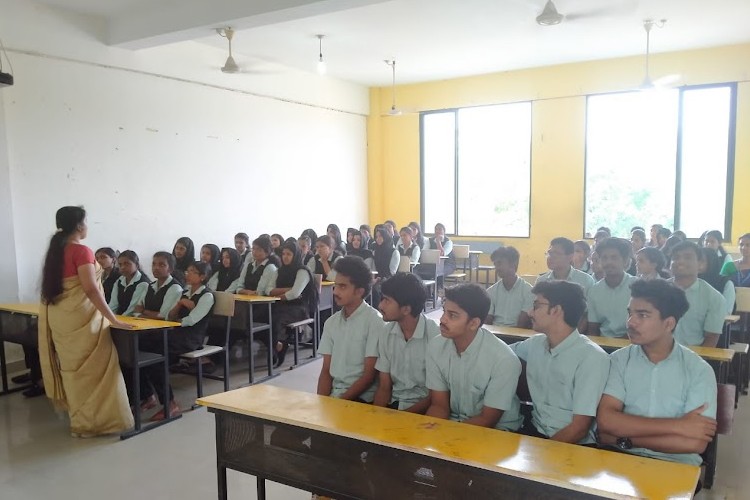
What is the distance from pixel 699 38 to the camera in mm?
7242

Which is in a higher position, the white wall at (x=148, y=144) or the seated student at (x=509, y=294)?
the white wall at (x=148, y=144)

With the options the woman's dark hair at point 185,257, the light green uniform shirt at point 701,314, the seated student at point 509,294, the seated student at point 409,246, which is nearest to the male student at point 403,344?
the seated student at point 509,294

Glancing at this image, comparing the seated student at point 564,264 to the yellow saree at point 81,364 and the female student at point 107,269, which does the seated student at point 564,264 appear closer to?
the yellow saree at point 81,364

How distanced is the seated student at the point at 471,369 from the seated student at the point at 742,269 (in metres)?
3.53

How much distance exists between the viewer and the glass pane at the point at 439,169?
32.6ft

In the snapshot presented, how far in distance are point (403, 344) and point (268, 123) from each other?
6.12 metres

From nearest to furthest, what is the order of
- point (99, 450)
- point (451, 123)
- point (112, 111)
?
1. point (99, 450)
2. point (112, 111)
3. point (451, 123)

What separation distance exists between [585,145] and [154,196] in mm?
6230

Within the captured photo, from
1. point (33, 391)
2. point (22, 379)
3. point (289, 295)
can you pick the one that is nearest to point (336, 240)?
point (289, 295)

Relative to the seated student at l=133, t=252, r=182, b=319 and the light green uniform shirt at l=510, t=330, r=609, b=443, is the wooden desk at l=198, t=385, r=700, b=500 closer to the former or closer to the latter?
the light green uniform shirt at l=510, t=330, r=609, b=443

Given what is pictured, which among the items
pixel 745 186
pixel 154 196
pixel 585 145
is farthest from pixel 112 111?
pixel 745 186

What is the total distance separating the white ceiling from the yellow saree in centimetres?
283

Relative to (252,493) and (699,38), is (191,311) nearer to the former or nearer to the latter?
(252,493)

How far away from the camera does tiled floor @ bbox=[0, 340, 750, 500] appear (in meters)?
2.90
